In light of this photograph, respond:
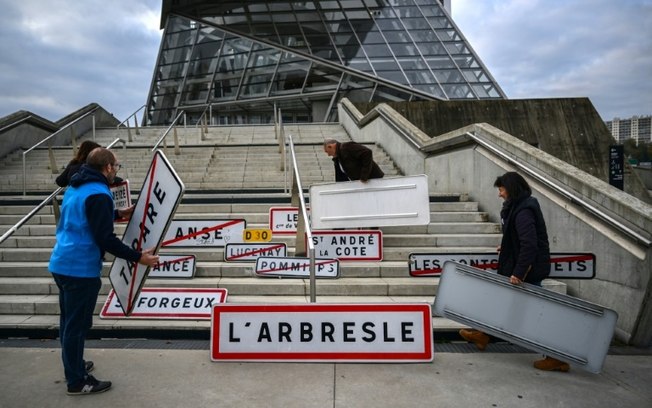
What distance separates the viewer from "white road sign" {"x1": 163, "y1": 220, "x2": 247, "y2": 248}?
602cm

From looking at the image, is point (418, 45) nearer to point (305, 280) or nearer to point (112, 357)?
point (305, 280)

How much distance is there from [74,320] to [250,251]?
281cm

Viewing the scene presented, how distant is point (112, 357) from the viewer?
4082mm

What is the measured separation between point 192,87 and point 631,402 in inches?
1301

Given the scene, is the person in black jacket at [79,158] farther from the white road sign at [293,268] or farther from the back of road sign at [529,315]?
the back of road sign at [529,315]

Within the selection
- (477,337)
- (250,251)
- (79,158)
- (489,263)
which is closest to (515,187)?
(489,263)

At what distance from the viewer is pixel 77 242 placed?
3.32m

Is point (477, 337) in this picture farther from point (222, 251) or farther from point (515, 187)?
point (222, 251)

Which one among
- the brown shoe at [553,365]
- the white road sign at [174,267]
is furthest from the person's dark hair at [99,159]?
the brown shoe at [553,365]

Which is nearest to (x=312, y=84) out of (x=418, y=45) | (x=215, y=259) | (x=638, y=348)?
(x=418, y=45)

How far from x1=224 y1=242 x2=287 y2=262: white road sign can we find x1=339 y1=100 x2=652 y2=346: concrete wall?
3.45 m

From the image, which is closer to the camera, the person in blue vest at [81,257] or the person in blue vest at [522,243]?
the person in blue vest at [81,257]

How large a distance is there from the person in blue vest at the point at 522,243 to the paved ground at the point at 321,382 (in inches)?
5.7

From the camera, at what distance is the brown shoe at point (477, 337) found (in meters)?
4.29
